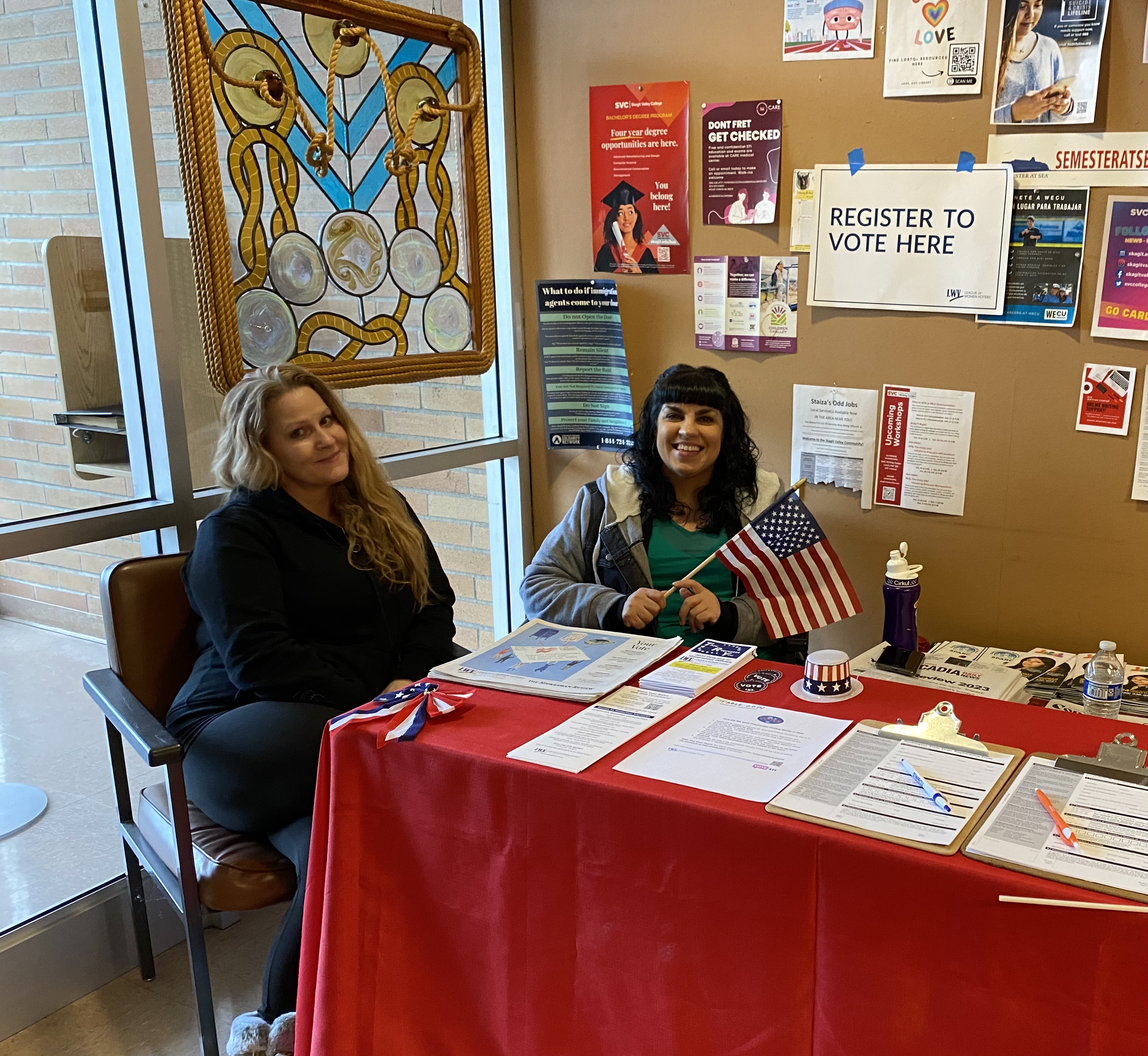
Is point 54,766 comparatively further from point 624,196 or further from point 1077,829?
point 1077,829

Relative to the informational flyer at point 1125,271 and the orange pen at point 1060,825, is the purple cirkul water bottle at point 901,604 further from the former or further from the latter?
the orange pen at point 1060,825

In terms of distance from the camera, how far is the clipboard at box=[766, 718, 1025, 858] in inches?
46.6

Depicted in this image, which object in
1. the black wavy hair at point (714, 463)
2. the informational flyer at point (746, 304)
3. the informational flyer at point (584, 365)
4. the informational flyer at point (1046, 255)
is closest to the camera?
the informational flyer at point (1046, 255)

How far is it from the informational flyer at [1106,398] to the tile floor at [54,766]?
2.25 metres

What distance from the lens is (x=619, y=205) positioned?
9.05ft

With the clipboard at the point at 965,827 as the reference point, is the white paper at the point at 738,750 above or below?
below

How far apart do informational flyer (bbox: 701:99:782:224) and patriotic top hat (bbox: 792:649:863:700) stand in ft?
4.25

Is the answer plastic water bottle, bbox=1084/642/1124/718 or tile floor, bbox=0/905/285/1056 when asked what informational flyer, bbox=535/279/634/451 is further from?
tile floor, bbox=0/905/285/1056

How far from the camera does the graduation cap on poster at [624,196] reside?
2.72 m

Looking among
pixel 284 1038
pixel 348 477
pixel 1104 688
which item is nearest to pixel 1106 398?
pixel 1104 688

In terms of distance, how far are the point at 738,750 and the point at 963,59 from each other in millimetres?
1620

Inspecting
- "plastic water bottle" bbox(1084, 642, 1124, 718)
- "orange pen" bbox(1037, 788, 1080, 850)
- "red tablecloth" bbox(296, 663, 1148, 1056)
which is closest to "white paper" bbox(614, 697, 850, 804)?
"red tablecloth" bbox(296, 663, 1148, 1056)

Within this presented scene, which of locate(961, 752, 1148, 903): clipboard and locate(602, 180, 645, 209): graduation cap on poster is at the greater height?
locate(602, 180, 645, 209): graduation cap on poster

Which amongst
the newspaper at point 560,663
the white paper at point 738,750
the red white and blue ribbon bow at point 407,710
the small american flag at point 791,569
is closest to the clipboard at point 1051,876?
the white paper at point 738,750
